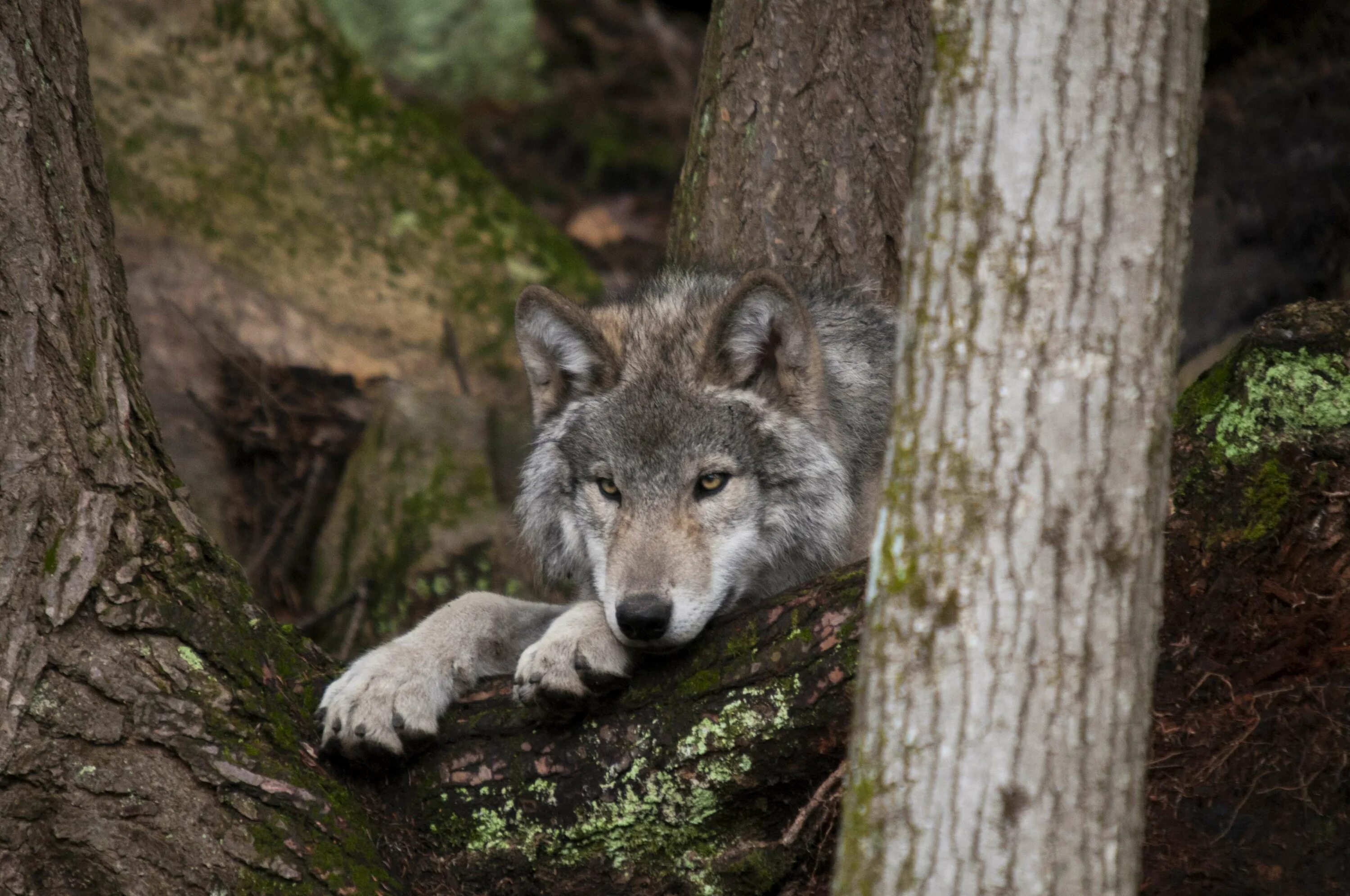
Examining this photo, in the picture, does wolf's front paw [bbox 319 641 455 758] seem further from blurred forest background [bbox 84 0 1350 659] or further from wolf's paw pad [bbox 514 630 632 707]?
blurred forest background [bbox 84 0 1350 659]

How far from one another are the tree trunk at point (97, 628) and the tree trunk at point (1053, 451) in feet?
6.66

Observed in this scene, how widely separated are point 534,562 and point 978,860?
340 centimetres

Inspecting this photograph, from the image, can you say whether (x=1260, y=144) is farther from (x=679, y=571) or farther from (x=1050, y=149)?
(x=1050, y=149)

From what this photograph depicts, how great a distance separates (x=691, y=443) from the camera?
15.5ft

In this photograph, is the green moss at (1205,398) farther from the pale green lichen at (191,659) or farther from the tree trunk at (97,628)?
the pale green lichen at (191,659)

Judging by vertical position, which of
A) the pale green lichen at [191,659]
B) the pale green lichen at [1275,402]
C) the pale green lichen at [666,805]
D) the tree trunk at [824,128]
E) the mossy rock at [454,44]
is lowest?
the pale green lichen at [666,805]

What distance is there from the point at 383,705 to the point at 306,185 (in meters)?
5.71

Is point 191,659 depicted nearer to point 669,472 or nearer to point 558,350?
point 669,472

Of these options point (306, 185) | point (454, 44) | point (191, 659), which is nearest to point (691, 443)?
Answer: point (191, 659)

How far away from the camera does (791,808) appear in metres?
3.76

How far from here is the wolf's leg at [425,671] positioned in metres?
3.99

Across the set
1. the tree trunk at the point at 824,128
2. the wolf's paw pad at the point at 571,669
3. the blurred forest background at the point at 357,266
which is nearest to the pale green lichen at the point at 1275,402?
the wolf's paw pad at the point at 571,669

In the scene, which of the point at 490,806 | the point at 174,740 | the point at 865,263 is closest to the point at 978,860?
the point at 490,806

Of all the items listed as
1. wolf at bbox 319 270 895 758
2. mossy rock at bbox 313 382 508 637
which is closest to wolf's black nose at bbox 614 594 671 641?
wolf at bbox 319 270 895 758
